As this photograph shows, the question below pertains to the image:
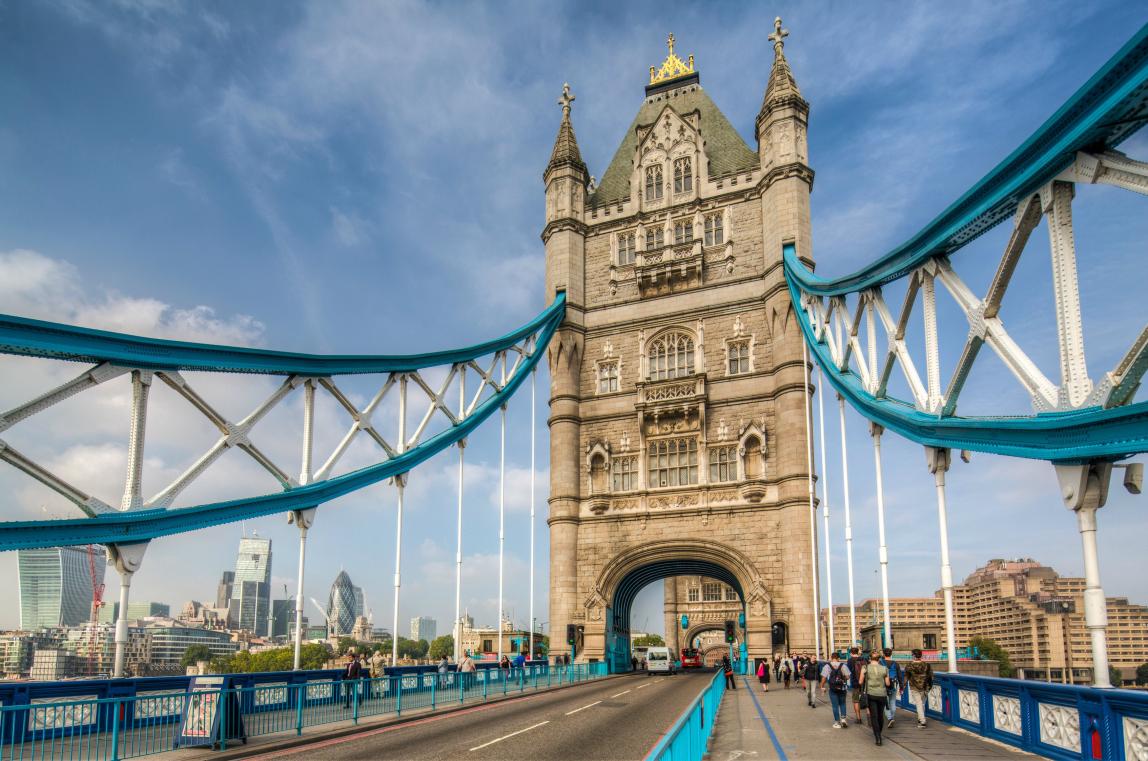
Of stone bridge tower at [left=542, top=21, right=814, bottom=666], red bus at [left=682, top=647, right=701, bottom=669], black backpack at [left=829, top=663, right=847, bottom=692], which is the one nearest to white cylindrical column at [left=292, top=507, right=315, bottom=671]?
black backpack at [left=829, top=663, right=847, bottom=692]

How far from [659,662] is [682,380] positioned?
14.9 m

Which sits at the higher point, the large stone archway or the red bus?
the large stone archway

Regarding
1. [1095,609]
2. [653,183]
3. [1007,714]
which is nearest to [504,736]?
[1007,714]

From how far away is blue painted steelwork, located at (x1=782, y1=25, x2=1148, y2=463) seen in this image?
11.4m

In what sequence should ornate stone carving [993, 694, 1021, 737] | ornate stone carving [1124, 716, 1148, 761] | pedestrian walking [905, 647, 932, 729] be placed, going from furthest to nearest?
pedestrian walking [905, 647, 932, 729], ornate stone carving [993, 694, 1021, 737], ornate stone carving [1124, 716, 1148, 761]

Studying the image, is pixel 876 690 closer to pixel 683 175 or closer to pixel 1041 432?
pixel 1041 432

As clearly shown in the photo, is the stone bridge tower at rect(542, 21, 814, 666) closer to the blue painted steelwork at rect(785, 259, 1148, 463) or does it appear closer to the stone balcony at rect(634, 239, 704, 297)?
the stone balcony at rect(634, 239, 704, 297)

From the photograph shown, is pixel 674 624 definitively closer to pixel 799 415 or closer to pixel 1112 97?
pixel 799 415

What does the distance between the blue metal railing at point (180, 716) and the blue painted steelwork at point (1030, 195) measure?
1358 centimetres

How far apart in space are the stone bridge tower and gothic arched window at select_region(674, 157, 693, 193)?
116mm

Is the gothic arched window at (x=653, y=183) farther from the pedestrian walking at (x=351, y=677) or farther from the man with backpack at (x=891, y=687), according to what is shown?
the pedestrian walking at (x=351, y=677)

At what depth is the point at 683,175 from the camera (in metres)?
45.7

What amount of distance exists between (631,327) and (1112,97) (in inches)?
1292

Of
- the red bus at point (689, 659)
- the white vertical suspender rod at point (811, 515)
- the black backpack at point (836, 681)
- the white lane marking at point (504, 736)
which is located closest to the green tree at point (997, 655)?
the red bus at point (689, 659)
